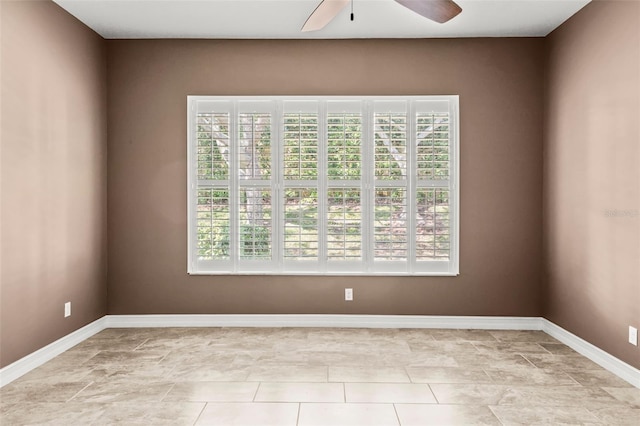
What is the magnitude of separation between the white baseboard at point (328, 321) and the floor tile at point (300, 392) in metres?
1.34

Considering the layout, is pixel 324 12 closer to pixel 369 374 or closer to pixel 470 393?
pixel 369 374

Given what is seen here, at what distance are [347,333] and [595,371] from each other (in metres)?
A: 1.91

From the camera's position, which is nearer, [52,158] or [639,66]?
[639,66]

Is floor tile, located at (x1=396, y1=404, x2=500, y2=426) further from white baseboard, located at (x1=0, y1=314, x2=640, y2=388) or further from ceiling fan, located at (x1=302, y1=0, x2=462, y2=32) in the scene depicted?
ceiling fan, located at (x1=302, y1=0, x2=462, y2=32)

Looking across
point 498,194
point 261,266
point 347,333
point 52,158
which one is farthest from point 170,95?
point 498,194

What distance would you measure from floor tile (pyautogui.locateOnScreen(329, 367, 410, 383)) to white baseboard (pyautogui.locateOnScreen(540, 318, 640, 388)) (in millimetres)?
1476

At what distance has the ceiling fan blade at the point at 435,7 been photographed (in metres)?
2.37

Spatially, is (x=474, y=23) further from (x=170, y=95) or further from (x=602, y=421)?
(x=602, y=421)

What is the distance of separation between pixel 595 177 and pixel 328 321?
2.53 m

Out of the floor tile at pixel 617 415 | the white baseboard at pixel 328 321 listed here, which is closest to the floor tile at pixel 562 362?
the floor tile at pixel 617 415

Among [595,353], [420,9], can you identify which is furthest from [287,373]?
[420,9]

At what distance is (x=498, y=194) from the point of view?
13.7ft

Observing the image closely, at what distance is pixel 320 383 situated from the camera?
9.48ft

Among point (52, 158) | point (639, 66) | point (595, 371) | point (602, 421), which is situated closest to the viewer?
point (602, 421)
